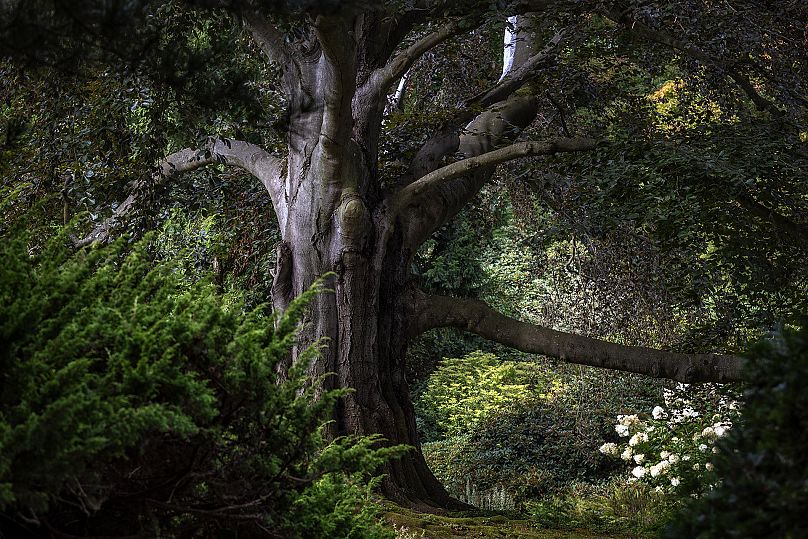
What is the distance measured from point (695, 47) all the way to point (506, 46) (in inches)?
92.4

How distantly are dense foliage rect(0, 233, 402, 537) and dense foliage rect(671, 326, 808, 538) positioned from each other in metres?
1.29

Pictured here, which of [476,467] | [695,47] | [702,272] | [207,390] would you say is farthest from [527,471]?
[207,390]

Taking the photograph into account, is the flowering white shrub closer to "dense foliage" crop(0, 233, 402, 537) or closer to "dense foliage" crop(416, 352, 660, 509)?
"dense foliage" crop(416, 352, 660, 509)

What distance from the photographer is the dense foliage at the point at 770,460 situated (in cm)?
186

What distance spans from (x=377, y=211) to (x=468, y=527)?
2329 mm

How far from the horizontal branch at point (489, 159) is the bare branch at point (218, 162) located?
933mm

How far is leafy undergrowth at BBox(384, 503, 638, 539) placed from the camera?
4.98m

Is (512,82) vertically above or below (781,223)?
above

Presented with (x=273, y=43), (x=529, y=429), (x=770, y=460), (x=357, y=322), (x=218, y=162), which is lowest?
(x=770, y=460)

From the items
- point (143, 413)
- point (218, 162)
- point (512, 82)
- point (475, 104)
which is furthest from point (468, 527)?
point (512, 82)

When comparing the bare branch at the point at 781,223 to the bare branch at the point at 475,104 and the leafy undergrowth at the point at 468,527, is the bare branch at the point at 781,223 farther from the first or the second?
the leafy undergrowth at the point at 468,527

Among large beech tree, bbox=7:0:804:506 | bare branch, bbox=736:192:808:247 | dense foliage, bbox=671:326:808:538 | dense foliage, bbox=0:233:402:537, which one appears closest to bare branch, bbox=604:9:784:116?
large beech tree, bbox=7:0:804:506

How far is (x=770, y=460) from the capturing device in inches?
76.7

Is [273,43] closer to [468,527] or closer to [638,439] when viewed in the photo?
[468,527]
